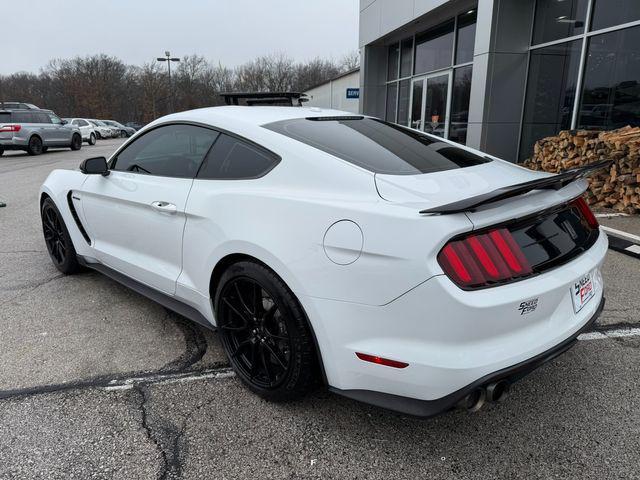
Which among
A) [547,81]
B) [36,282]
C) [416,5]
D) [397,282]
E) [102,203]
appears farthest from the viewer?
[416,5]

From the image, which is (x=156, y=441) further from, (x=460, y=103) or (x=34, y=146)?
(x=34, y=146)

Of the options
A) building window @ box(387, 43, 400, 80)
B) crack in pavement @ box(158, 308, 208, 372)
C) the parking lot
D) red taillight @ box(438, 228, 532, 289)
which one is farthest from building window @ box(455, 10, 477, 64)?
red taillight @ box(438, 228, 532, 289)

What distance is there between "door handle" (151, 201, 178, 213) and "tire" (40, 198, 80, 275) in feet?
5.58

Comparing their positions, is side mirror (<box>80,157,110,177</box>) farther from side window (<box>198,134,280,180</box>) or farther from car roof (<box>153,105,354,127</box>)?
side window (<box>198,134,280,180</box>)

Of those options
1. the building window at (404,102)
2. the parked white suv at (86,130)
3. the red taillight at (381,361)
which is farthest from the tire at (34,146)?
the red taillight at (381,361)

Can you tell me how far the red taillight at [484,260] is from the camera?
6.05 feet

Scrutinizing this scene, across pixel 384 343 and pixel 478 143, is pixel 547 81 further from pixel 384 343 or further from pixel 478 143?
pixel 384 343

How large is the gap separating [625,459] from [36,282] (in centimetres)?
461

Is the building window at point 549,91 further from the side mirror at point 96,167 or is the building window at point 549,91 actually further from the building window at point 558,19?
the side mirror at point 96,167

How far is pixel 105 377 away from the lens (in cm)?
283

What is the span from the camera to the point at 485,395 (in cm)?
191

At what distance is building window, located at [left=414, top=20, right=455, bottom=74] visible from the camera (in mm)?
12938

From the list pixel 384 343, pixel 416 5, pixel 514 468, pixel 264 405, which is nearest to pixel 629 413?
pixel 514 468

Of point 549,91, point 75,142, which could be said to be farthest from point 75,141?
point 549,91
